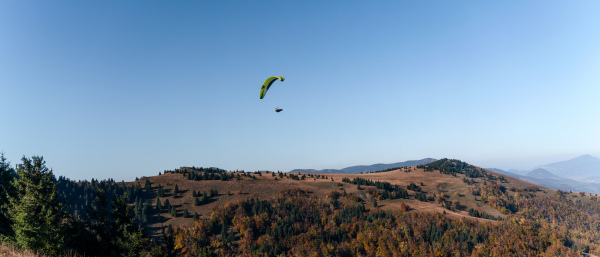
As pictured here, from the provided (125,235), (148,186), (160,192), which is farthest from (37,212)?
(148,186)

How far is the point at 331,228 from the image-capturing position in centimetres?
9919

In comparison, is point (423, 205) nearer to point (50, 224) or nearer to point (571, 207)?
point (571, 207)

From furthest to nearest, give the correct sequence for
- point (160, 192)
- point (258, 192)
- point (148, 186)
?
point (258, 192) < point (148, 186) < point (160, 192)

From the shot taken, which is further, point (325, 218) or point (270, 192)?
point (270, 192)

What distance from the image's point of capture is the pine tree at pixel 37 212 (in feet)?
80.6

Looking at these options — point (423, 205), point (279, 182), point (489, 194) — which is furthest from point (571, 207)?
point (279, 182)

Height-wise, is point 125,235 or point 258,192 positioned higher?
point 125,235

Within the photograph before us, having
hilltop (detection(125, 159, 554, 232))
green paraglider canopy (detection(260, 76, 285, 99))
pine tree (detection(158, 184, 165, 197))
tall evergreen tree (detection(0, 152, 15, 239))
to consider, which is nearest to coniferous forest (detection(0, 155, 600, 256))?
pine tree (detection(158, 184, 165, 197))

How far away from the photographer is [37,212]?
26141mm

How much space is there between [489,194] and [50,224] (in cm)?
18386

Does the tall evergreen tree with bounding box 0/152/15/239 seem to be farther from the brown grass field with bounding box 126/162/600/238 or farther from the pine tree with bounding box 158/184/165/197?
the pine tree with bounding box 158/184/165/197

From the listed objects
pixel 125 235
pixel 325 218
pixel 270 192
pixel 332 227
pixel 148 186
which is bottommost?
pixel 332 227

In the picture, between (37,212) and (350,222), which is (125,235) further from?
(350,222)

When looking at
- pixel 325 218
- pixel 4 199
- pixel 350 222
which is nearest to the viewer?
pixel 4 199
